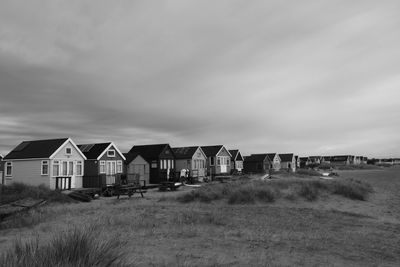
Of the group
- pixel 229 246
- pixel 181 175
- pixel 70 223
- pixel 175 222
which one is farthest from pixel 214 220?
pixel 181 175

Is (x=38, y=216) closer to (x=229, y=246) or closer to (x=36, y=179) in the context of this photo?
(x=229, y=246)

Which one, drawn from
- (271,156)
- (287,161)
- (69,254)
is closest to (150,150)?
(271,156)

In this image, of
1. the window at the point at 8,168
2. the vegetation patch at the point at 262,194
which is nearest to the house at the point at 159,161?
the window at the point at 8,168

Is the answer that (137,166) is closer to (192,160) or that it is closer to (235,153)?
(192,160)

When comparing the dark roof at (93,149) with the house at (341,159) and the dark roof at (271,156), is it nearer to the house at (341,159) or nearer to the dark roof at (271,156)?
the dark roof at (271,156)

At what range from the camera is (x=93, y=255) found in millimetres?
5805

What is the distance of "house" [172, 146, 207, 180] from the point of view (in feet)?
163

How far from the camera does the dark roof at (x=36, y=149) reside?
3120 centimetres

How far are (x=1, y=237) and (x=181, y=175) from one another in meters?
32.1

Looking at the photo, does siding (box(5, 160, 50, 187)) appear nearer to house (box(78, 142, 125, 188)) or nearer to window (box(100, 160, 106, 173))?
house (box(78, 142, 125, 188))

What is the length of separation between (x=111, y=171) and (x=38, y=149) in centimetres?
709

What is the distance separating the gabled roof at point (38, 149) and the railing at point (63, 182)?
2159 millimetres

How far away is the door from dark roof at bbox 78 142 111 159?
4.54ft

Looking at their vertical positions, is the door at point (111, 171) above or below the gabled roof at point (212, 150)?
below
